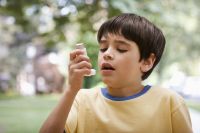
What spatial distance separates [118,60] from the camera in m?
0.72

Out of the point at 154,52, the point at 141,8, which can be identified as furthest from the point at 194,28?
the point at 154,52

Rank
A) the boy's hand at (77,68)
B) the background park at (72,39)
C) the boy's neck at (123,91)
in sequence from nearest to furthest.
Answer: the boy's hand at (77,68) < the boy's neck at (123,91) < the background park at (72,39)

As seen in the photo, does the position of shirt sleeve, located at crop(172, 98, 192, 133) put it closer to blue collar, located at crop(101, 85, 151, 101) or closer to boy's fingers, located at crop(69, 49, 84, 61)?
blue collar, located at crop(101, 85, 151, 101)

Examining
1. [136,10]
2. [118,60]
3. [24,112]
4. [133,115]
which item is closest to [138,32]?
[118,60]

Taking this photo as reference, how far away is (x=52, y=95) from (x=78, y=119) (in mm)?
1128

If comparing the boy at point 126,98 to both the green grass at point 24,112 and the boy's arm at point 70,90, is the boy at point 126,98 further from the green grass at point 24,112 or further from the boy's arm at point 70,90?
the green grass at point 24,112

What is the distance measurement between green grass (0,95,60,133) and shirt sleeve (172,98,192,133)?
84 cm

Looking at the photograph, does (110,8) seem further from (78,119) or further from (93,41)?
(78,119)

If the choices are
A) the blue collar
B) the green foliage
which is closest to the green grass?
the green foliage

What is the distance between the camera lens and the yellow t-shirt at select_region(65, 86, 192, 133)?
2.36 ft

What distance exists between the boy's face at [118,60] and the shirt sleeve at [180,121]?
0.12 m

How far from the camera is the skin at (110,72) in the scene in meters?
0.66

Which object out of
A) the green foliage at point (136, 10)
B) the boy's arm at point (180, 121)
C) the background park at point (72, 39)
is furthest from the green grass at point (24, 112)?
the boy's arm at point (180, 121)

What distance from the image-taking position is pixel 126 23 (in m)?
0.74
